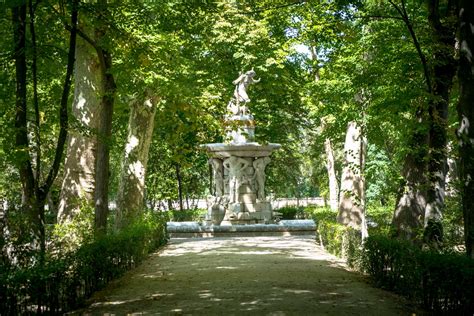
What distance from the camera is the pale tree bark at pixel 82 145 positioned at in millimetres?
13383

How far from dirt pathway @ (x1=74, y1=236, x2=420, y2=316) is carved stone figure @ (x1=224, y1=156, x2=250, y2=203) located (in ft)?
26.6

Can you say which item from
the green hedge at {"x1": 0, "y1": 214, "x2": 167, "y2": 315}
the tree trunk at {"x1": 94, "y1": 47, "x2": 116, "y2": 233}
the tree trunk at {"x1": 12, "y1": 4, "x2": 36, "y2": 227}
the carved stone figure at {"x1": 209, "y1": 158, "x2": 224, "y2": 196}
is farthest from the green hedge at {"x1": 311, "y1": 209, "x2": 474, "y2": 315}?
the carved stone figure at {"x1": 209, "y1": 158, "x2": 224, "y2": 196}

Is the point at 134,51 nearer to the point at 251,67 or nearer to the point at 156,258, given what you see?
the point at 156,258

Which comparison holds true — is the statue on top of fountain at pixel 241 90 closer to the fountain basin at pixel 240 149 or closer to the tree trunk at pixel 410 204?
the fountain basin at pixel 240 149

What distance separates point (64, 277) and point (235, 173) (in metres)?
16.9

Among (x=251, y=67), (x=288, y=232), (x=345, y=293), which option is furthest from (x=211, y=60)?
(x=345, y=293)

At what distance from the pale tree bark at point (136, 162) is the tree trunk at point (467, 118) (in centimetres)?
1400

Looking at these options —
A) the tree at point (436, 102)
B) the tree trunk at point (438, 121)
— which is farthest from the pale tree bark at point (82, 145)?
the tree trunk at point (438, 121)

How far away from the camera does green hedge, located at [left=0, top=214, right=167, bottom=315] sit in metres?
6.80

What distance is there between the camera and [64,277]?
8.20m

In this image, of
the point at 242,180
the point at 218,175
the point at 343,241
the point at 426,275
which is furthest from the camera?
the point at 218,175

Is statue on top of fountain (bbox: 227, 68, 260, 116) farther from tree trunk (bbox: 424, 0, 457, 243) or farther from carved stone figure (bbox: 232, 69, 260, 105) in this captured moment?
tree trunk (bbox: 424, 0, 457, 243)

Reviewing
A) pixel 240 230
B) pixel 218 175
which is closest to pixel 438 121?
pixel 240 230

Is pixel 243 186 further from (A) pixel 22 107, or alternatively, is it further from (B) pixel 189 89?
(A) pixel 22 107
